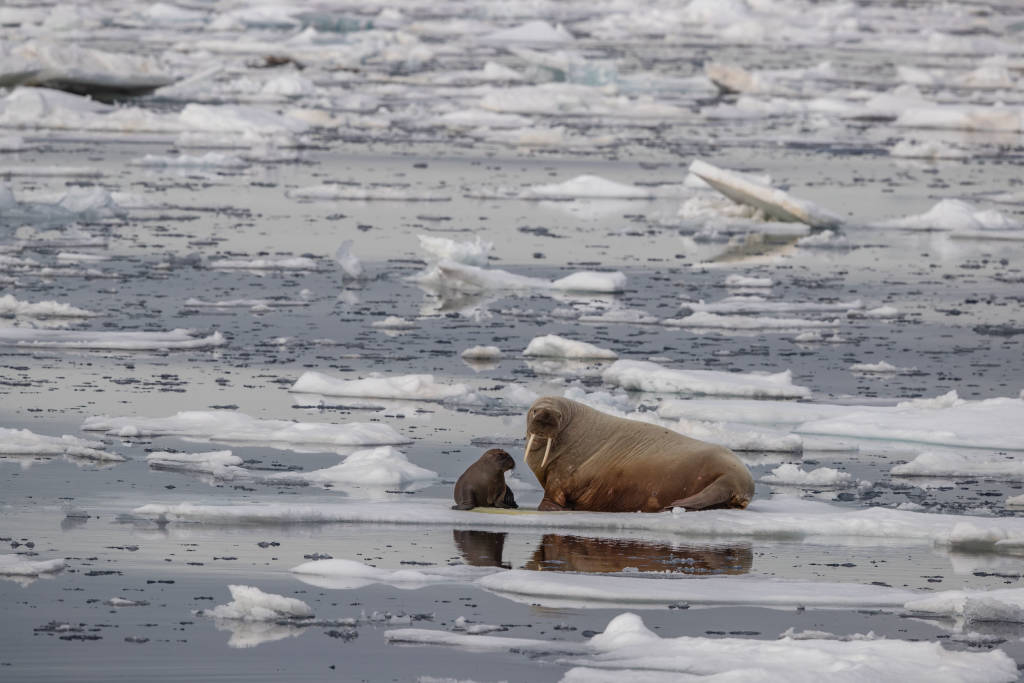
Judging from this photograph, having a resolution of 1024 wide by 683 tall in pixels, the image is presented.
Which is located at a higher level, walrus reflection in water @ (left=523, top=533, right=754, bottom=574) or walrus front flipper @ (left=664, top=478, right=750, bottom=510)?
walrus front flipper @ (left=664, top=478, right=750, bottom=510)

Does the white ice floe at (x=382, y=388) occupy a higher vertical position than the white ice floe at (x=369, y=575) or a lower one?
higher

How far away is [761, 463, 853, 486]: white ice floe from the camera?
7.74 metres

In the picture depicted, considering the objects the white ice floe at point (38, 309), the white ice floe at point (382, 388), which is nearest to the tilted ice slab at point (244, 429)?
the white ice floe at point (382, 388)

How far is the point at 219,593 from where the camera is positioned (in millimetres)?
5684

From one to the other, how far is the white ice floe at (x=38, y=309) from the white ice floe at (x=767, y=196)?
6.55m

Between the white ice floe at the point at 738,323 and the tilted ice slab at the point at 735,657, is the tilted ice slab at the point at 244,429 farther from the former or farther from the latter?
the white ice floe at the point at 738,323

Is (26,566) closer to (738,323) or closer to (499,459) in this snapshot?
(499,459)

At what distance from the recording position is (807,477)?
7.77 m

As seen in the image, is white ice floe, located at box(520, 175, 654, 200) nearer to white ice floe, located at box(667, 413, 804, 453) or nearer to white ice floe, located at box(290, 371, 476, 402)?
white ice floe, located at box(290, 371, 476, 402)

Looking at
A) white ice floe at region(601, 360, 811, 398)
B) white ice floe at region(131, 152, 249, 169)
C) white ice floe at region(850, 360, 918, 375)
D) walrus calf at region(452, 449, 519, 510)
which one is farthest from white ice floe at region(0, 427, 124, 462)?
white ice floe at region(131, 152, 249, 169)

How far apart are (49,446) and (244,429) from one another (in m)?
0.90

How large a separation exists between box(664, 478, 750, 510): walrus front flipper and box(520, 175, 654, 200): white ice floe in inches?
470

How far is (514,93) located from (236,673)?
25144 mm

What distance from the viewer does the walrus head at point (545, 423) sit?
290 inches
